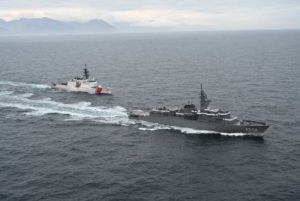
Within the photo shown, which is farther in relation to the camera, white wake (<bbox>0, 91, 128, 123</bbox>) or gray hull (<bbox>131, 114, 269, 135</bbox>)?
white wake (<bbox>0, 91, 128, 123</bbox>)

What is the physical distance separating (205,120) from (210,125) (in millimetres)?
1982

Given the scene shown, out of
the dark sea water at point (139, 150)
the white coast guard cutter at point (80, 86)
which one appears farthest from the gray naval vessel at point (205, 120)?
the white coast guard cutter at point (80, 86)

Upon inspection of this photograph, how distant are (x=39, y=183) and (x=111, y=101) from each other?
2553 inches

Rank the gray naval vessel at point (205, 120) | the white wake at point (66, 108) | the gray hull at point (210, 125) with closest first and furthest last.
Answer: the gray hull at point (210, 125), the gray naval vessel at point (205, 120), the white wake at point (66, 108)

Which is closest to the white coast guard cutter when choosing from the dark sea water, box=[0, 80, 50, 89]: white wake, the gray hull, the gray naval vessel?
the dark sea water

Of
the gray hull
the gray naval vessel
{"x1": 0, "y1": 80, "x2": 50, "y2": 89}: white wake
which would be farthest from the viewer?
{"x1": 0, "y1": 80, "x2": 50, "y2": 89}: white wake

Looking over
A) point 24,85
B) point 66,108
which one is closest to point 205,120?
point 66,108

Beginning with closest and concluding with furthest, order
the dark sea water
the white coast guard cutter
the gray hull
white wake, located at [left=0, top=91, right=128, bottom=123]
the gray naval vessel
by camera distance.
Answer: the dark sea water
the gray hull
the gray naval vessel
white wake, located at [left=0, top=91, right=128, bottom=123]
the white coast guard cutter

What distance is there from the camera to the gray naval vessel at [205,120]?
3824 inches

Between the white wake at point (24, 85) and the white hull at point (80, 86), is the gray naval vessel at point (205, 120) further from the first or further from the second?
the white wake at point (24, 85)

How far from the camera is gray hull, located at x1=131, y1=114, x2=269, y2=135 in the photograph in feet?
316

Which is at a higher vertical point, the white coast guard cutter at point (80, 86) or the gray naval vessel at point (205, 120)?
the white coast guard cutter at point (80, 86)

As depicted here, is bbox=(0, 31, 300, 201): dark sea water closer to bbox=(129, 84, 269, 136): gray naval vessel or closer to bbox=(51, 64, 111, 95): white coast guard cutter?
bbox=(129, 84, 269, 136): gray naval vessel

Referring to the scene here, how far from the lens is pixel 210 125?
99875mm
